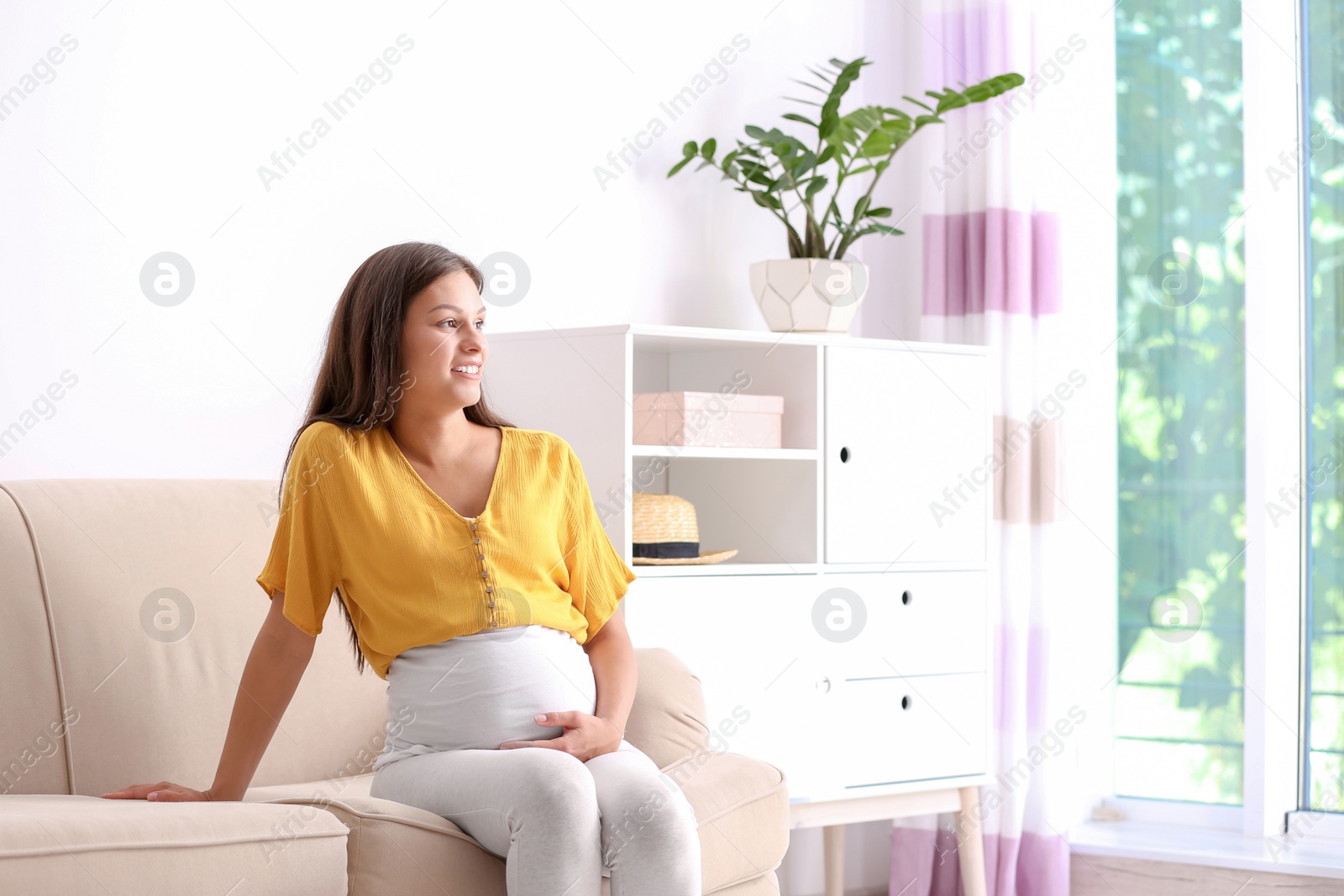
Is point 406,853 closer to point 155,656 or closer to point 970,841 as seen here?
point 155,656

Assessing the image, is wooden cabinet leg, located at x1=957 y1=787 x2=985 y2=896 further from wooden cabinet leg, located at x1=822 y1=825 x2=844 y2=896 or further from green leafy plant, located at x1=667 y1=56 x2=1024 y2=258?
green leafy plant, located at x1=667 y1=56 x2=1024 y2=258

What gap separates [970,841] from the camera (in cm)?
278

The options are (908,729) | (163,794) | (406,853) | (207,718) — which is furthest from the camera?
(908,729)

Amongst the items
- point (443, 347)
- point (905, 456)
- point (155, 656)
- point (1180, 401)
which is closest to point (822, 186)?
point (905, 456)

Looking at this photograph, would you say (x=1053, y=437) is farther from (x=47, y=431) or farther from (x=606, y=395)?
(x=47, y=431)

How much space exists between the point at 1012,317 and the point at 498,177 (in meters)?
1.16

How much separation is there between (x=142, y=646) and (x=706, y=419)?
106 cm

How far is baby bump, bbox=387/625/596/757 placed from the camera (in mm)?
1608

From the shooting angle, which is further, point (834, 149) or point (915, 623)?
point (834, 149)

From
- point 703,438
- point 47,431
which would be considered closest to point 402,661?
point 47,431

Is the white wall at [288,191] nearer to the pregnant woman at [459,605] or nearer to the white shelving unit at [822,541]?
the white shelving unit at [822,541]

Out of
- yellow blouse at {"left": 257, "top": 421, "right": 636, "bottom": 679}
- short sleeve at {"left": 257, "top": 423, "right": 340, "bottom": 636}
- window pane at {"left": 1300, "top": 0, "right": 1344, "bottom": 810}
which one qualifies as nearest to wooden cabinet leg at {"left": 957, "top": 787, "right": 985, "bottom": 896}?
window pane at {"left": 1300, "top": 0, "right": 1344, "bottom": 810}

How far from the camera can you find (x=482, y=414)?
1.86 meters

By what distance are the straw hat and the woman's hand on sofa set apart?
3.32 feet
